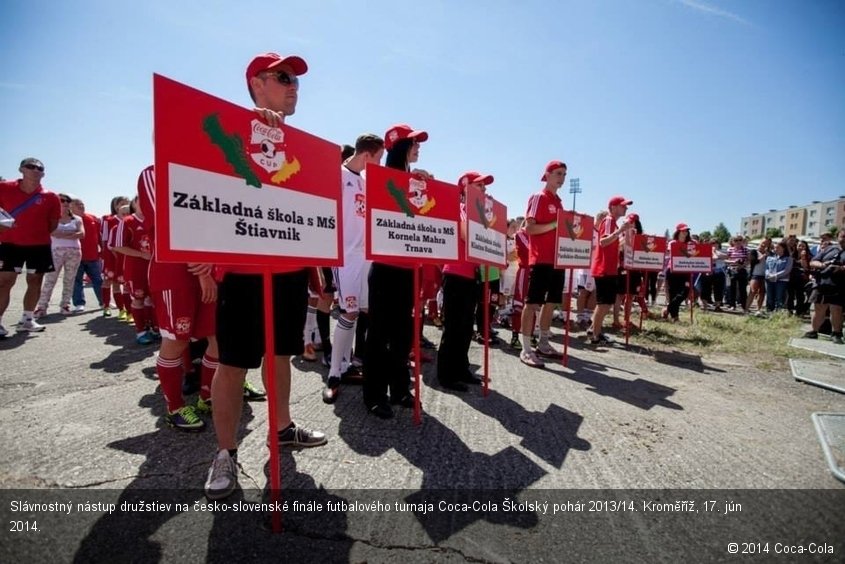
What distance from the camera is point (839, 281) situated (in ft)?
24.3

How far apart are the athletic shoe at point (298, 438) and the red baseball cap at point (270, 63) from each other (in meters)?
2.21

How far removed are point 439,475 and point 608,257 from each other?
5.11m

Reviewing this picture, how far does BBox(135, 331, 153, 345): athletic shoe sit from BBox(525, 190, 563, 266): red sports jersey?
17.7 feet

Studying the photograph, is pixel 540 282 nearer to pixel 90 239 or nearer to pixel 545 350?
pixel 545 350

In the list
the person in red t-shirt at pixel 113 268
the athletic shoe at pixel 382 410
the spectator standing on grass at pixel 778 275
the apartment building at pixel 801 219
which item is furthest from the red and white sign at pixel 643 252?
the apartment building at pixel 801 219

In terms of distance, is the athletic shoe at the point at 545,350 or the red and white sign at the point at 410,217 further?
the athletic shoe at the point at 545,350

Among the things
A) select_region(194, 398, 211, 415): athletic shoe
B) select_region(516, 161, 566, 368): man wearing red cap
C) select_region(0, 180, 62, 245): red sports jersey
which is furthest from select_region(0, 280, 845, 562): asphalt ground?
select_region(0, 180, 62, 245): red sports jersey

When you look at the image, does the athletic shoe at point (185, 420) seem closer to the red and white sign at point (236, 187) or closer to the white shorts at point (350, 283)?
the white shorts at point (350, 283)

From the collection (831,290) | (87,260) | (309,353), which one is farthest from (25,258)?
(831,290)

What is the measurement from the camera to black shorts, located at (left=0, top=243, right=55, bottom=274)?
547 centimetres

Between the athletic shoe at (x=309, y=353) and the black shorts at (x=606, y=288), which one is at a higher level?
the black shorts at (x=606, y=288)

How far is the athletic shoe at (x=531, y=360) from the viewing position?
16.4 feet

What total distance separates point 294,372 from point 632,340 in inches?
227

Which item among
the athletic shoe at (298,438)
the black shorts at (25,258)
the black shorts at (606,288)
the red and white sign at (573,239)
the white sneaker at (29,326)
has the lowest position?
the athletic shoe at (298,438)
